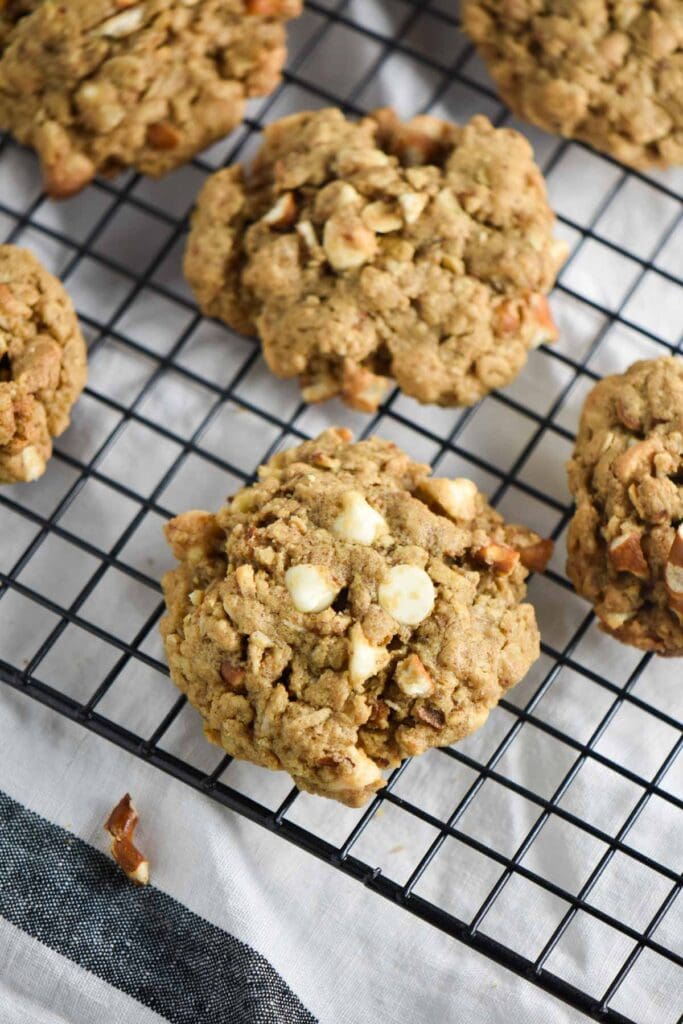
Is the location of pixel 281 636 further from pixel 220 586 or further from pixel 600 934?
pixel 600 934

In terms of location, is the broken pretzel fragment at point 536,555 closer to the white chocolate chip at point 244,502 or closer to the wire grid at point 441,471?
the wire grid at point 441,471

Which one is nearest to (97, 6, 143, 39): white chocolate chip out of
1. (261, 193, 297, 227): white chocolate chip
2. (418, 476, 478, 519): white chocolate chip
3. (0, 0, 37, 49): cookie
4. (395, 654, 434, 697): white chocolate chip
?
(0, 0, 37, 49): cookie

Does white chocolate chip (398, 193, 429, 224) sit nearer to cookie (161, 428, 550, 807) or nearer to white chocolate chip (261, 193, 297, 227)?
white chocolate chip (261, 193, 297, 227)

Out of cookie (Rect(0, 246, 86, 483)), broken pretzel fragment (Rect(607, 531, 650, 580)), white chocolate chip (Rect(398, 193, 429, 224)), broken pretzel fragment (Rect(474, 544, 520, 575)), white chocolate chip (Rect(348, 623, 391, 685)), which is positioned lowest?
cookie (Rect(0, 246, 86, 483))

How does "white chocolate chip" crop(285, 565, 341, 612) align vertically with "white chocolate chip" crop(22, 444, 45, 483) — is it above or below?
above

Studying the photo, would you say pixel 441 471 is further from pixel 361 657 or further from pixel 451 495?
pixel 361 657

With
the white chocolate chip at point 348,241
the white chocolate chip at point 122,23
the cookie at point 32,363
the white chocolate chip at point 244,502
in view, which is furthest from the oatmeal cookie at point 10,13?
the white chocolate chip at point 244,502
